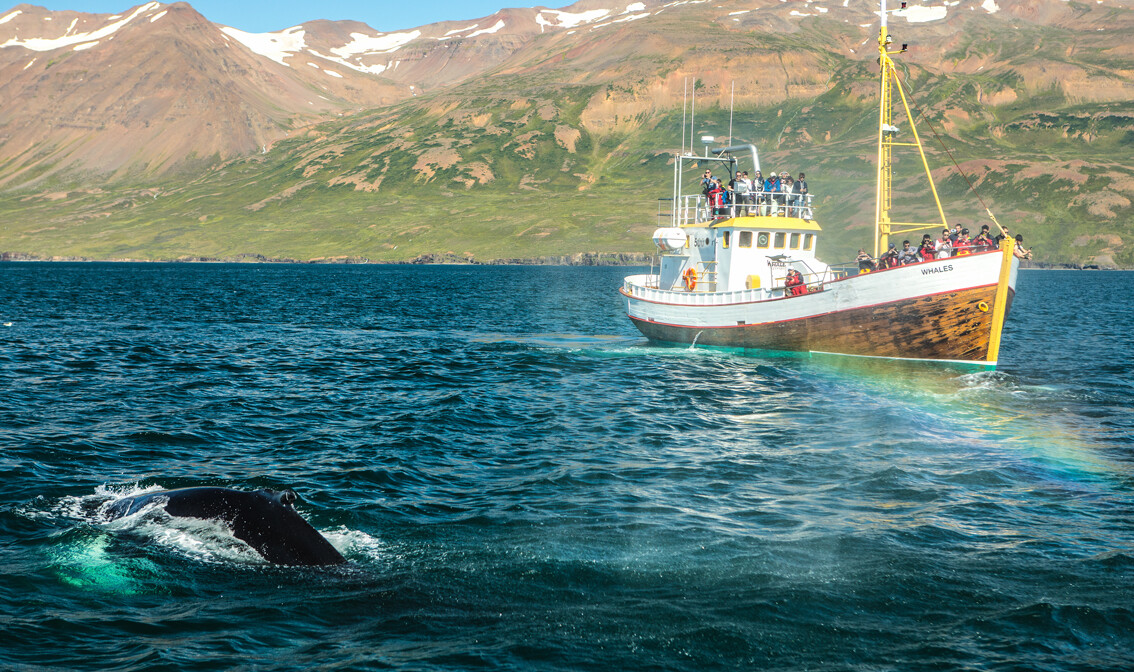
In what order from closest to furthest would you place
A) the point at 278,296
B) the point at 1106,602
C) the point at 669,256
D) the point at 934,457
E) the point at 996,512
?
the point at 1106,602
the point at 996,512
the point at 934,457
the point at 669,256
the point at 278,296

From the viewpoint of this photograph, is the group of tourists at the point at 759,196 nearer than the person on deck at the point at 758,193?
No

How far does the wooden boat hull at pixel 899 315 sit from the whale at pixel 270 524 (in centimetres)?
3332

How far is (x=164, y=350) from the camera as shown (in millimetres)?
48656

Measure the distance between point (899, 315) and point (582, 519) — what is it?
28.6m

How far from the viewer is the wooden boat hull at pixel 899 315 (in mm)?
39719

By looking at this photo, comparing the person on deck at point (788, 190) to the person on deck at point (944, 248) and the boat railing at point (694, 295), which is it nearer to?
the boat railing at point (694, 295)

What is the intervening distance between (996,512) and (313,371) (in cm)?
3156

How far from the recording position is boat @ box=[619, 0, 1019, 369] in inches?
1583

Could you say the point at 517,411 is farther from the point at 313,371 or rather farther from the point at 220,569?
the point at 220,569

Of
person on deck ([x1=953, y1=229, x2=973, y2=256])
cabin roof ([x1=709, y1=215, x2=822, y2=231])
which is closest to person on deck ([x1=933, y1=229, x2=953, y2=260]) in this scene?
person on deck ([x1=953, y1=229, x2=973, y2=256])

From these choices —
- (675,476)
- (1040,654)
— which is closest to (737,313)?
(675,476)

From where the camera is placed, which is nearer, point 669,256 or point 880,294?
point 880,294

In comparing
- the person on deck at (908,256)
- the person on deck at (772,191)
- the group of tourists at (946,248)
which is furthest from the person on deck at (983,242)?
the person on deck at (772,191)

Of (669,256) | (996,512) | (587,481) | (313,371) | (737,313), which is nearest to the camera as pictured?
(996,512)
